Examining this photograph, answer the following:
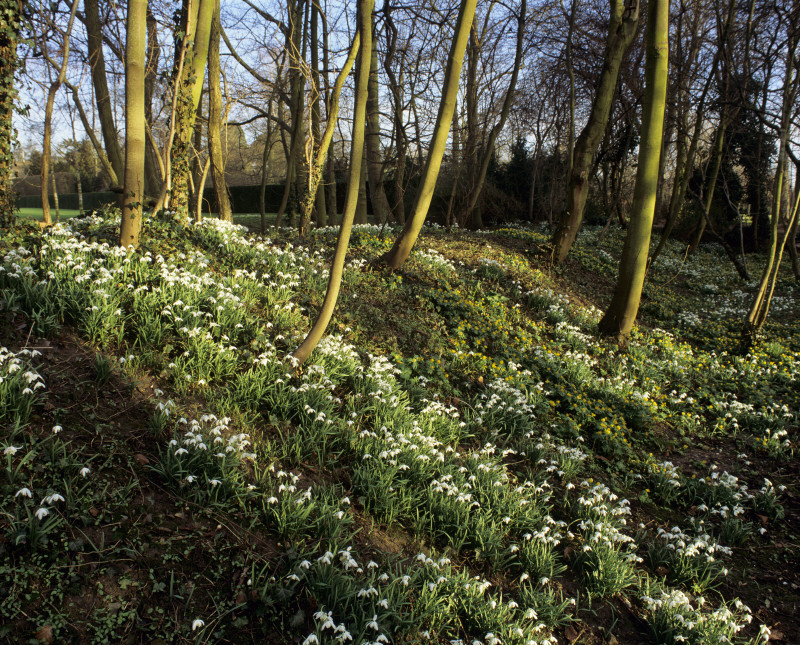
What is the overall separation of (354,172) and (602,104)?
27.2 ft

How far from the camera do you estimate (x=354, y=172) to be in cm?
471

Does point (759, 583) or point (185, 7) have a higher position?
point (185, 7)

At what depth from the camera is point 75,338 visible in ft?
13.3

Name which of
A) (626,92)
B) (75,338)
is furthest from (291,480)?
(626,92)

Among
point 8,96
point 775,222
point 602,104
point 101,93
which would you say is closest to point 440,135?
point 602,104

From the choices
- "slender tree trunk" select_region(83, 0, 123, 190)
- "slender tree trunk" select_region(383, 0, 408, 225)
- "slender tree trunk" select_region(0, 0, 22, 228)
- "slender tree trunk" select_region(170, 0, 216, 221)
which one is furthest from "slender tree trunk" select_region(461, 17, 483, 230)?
"slender tree trunk" select_region(0, 0, 22, 228)

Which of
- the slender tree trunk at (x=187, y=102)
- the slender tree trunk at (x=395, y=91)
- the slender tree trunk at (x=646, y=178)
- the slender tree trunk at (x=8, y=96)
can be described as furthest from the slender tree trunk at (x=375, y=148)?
the slender tree trunk at (x=8, y=96)

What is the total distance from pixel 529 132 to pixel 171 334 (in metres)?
23.5

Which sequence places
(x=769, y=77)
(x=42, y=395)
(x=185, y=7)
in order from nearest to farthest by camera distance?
(x=42, y=395), (x=185, y=7), (x=769, y=77)

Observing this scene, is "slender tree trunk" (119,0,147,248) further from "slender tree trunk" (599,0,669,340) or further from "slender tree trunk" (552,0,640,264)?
"slender tree trunk" (552,0,640,264)

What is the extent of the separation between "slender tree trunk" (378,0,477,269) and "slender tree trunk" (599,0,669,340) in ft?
9.90

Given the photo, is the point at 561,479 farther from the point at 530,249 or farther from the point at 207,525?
the point at 530,249

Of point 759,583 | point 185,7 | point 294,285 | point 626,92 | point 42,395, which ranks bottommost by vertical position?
point 759,583

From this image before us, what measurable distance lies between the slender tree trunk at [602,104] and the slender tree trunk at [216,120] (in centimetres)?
774
